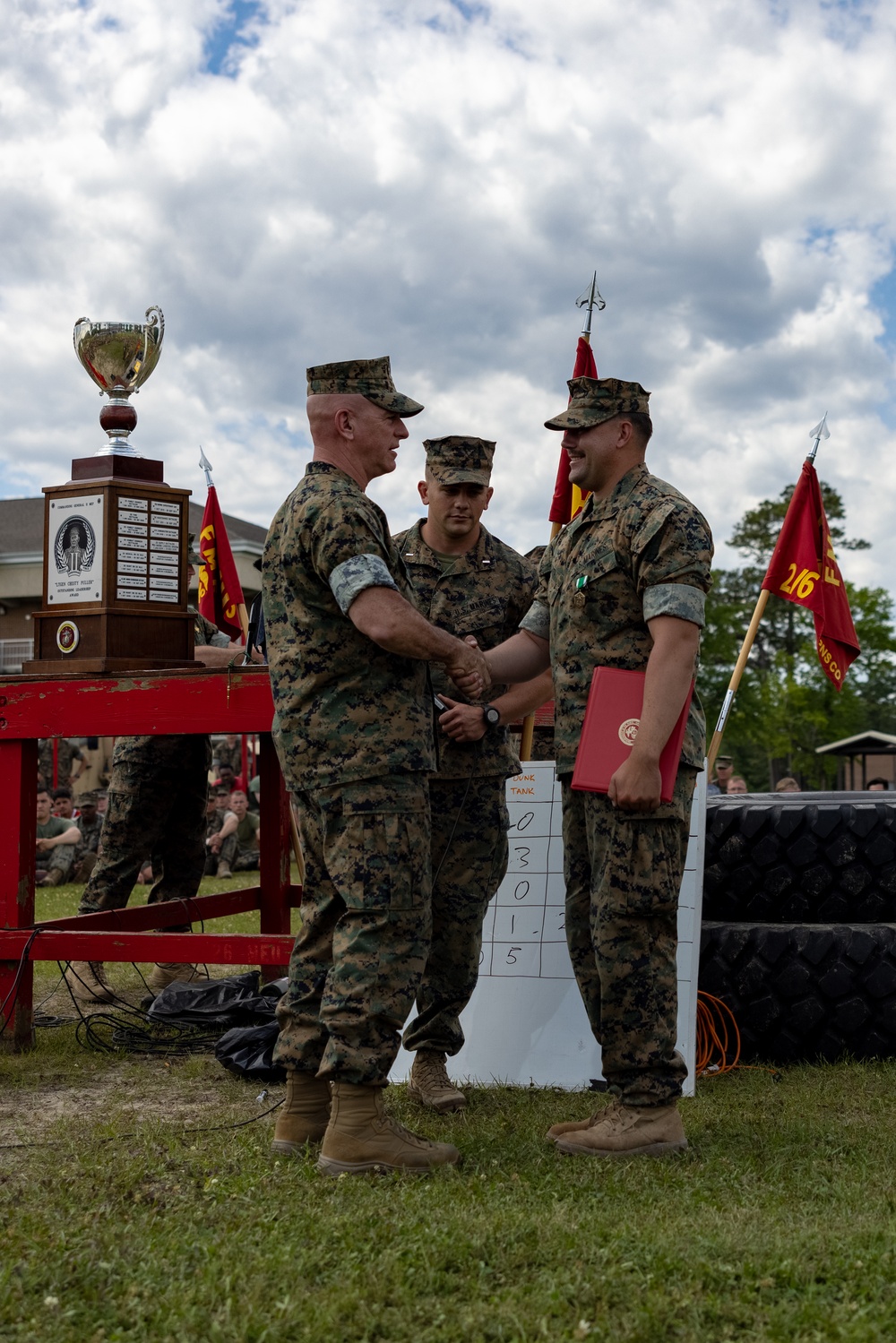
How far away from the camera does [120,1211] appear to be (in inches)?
123

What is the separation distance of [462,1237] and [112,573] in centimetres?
356

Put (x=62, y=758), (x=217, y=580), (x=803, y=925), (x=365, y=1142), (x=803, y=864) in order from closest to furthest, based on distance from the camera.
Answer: (x=365, y=1142) < (x=803, y=925) < (x=803, y=864) < (x=217, y=580) < (x=62, y=758)

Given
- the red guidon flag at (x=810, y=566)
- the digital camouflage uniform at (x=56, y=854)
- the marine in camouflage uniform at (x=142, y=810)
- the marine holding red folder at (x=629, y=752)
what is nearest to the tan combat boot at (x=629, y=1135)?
the marine holding red folder at (x=629, y=752)

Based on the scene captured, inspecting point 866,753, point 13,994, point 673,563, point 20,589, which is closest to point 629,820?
point 673,563

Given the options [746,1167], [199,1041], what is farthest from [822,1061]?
[199,1041]

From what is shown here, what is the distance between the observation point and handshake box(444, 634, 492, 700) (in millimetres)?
3719

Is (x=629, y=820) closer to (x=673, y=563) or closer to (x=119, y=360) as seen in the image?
(x=673, y=563)

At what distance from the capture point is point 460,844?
456 centimetres

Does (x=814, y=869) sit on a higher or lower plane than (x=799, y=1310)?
higher

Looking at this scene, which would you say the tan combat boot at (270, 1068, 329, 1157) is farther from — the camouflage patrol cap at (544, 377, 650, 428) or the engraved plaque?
the engraved plaque

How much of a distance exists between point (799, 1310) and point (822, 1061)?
8.77 feet

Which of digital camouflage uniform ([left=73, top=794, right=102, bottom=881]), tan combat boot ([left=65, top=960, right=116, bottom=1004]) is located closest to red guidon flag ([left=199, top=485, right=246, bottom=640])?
tan combat boot ([left=65, top=960, right=116, bottom=1004])

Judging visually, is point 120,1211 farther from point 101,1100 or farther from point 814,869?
point 814,869

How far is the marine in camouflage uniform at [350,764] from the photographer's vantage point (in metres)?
3.49
